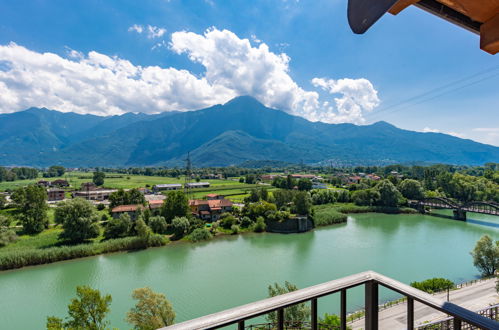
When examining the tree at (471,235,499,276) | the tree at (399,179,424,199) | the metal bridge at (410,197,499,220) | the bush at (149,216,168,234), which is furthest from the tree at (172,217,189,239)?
the tree at (399,179,424,199)

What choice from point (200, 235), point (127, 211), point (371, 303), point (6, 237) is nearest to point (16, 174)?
point (127, 211)

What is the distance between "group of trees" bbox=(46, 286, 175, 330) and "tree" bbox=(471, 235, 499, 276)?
49.0 ft

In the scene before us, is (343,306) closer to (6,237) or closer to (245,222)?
(245,222)

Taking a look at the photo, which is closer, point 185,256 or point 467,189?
point 185,256

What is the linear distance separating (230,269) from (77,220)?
1128 cm

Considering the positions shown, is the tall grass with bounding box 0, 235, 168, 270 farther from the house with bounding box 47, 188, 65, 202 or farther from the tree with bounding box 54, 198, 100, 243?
the house with bounding box 47, 188, 65, 202

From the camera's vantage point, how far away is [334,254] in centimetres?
1594

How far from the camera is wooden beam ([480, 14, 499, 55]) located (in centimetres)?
121

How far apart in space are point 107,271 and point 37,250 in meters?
5.04

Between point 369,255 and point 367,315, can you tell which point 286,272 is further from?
point 367,315

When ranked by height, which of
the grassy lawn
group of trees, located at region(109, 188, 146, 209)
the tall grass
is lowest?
the tall grass

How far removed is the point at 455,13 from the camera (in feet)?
4.14

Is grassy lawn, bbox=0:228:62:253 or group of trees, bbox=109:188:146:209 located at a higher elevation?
group of trees, bbox=109:188:146:209

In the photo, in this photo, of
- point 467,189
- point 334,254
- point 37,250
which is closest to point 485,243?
point 334,254
